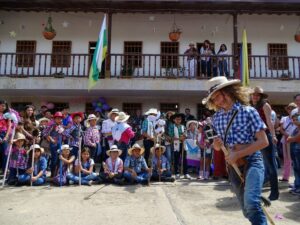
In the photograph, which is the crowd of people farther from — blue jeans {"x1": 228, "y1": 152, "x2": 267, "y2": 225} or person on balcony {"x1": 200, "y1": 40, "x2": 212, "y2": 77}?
person on balcony {"x1": 200, "y1": 40, "x2": 212, "y2": 77}

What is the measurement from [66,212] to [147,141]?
4.08m

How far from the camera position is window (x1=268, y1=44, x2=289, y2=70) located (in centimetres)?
1389

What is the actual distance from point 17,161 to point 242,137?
225 inches

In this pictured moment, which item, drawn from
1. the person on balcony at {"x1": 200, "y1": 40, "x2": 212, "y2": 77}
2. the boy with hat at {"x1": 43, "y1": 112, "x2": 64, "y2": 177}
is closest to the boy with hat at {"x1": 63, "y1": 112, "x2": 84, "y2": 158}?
the boy with hat at {"x1": 43, "y1": 112, "x2": 64, "y2": 177}

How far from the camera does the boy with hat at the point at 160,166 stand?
25.1 ft

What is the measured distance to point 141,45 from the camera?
1448 centimetres

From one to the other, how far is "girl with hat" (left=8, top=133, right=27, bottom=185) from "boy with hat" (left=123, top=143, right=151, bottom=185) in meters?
2.26

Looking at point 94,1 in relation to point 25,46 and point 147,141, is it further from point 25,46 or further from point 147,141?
point 147,141

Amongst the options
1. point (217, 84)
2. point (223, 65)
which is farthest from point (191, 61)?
point (217, 84)

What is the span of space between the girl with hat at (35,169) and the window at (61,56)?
655 cm

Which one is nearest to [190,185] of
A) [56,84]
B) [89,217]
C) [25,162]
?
[89,217]

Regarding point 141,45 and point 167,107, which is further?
point 141,45

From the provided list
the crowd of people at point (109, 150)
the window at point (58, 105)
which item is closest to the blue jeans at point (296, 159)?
the crowd of people at point (109, 150)

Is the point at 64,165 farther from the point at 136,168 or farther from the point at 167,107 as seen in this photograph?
the point at 167,107
